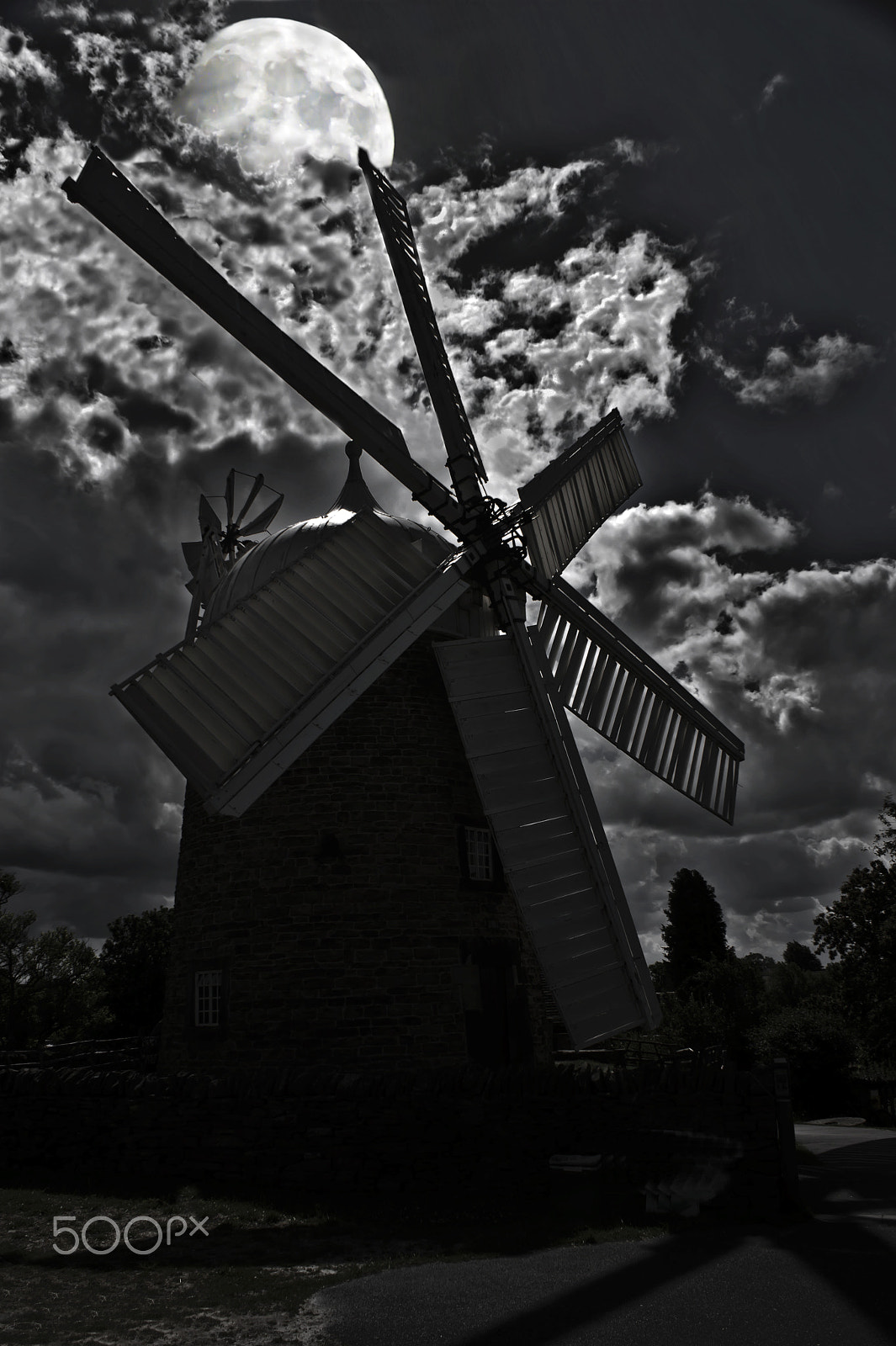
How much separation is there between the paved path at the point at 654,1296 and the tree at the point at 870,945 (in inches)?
861

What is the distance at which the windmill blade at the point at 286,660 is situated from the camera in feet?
36.8

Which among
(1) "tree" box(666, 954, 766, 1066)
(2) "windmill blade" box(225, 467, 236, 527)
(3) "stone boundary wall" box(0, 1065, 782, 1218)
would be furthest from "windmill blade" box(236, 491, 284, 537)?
(1) "tree" box(666, 954, 766, 1066)

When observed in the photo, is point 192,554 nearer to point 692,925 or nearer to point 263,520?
point 263,520

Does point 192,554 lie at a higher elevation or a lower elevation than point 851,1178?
higher

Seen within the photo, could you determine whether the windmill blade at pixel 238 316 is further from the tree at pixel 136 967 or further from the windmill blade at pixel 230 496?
the tree at pixel 136 967

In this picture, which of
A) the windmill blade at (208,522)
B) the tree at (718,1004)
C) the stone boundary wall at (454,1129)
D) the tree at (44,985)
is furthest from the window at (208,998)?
the tree at (44,985)

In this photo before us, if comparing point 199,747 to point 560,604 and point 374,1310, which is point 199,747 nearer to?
point 374,1310

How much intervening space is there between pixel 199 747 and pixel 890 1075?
1827 inches

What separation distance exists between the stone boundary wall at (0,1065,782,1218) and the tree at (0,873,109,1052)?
34.6 m

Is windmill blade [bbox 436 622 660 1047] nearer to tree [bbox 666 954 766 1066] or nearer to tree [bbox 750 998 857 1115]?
tree [bbox 750 998 857 1115]

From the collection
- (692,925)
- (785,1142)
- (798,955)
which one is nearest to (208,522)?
(785,1142)

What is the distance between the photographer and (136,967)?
51.1 metres

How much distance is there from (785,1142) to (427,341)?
14.0 m

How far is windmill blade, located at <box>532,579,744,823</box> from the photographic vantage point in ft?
53.0
